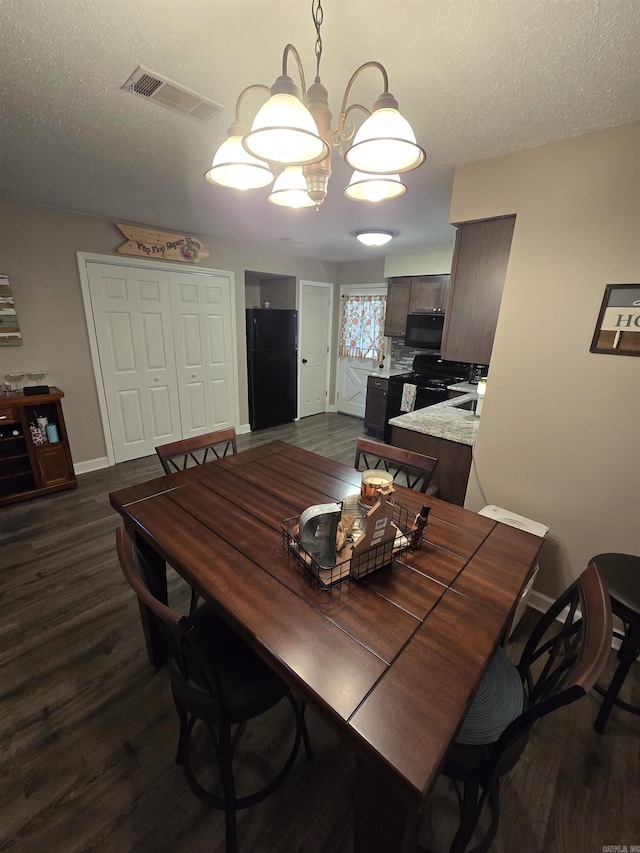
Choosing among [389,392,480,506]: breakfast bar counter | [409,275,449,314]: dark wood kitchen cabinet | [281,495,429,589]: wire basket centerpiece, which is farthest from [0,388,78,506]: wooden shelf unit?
[409,275,449,314]: dark wood kitchen cabinet

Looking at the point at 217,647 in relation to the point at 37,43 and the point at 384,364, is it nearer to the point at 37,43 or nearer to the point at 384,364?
the point at 37,43

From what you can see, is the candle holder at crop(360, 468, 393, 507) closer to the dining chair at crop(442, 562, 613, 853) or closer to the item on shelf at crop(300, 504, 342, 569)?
the item on shelf at crop(300, 504, 342, 569)

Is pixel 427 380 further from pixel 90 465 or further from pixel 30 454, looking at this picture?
pixel 30 454

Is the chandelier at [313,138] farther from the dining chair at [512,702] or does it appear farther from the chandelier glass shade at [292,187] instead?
the dining chair at [512,702]

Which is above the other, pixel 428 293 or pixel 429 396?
pixel 428 293

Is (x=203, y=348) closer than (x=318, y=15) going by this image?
No

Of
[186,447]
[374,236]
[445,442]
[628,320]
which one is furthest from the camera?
[374,236]

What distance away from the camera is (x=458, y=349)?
85.7 inches

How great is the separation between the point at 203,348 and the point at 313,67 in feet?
10.9

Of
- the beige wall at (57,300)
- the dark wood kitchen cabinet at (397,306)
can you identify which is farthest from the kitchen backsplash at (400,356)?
the beige wall at (57,300)

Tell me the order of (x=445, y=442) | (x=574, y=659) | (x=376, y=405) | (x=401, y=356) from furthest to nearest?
(x=401, y=356) < (x=376, y=405) < (x=445, y=442) < (x=574, y=659)

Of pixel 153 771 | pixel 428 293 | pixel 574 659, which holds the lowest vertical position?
pixel 153 771

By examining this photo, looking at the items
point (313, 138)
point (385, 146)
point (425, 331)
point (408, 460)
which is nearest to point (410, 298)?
point (425, 331)

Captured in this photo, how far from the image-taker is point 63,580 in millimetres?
2168
